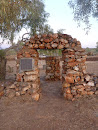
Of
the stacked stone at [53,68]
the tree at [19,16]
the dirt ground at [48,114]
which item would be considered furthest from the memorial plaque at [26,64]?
the stacked stone at [53,68]

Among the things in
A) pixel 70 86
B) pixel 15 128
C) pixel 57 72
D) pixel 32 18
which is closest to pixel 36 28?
pixel 32 18

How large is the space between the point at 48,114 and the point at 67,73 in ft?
6.19

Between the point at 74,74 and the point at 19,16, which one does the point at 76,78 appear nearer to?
the point at 74,74

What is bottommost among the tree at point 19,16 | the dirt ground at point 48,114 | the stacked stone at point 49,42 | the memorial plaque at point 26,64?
the dirt ground at point 48,114

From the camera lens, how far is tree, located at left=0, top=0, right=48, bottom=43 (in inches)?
181

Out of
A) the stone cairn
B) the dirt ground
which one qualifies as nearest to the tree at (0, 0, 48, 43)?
the stone cairn

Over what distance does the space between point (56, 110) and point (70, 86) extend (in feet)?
4.37

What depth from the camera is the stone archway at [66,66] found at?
4.47m

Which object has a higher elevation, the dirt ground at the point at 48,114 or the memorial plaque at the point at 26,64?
the memorial plaque at the point at 26,64

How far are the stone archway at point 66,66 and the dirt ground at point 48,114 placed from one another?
398mm

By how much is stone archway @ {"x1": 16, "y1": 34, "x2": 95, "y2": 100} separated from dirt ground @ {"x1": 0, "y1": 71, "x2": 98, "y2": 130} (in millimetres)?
398

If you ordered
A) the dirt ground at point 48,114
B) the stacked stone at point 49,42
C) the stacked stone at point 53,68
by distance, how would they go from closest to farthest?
the dirt ground at point 48,114
the stacked stone at point 49,42
the stacked stone at point 53,68

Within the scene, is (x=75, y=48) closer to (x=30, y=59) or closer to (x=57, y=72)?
(x=30, y=59)

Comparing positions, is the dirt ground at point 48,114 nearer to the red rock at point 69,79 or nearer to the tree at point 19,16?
the red rock at point 69,79
